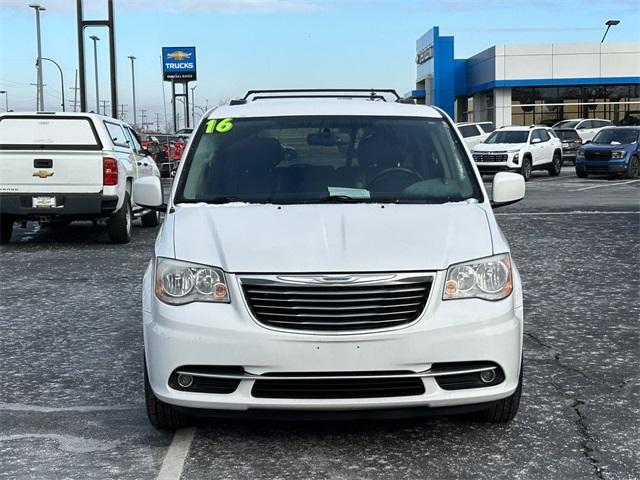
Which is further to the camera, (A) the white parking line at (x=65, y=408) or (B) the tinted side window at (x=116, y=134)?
(B) the tinted side window at (x=116, y=134)

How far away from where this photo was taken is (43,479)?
409cm

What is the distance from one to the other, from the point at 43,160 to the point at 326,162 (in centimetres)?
747

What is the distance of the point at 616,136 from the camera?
27422mm

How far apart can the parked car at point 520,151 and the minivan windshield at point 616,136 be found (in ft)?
6.01

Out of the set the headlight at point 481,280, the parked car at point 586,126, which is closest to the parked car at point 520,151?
the parked car at point 586,126

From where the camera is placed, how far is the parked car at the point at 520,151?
27.6m

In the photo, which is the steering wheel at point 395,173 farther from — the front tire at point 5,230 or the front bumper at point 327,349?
the front tire at point 5,230

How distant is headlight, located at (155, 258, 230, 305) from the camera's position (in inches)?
166

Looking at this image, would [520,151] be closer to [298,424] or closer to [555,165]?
[555,165]

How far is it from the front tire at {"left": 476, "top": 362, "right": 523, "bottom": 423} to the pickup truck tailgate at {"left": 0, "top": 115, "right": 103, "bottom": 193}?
27.8ft

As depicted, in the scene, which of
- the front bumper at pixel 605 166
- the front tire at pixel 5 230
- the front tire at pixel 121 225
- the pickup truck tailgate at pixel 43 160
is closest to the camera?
the pickup truck tailgate at pixel 43 160

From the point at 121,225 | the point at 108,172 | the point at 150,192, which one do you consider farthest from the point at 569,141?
the point at 150,192

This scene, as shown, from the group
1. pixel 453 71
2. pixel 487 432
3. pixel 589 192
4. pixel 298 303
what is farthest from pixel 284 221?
pixel 453 71

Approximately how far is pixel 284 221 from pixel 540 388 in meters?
1.96
